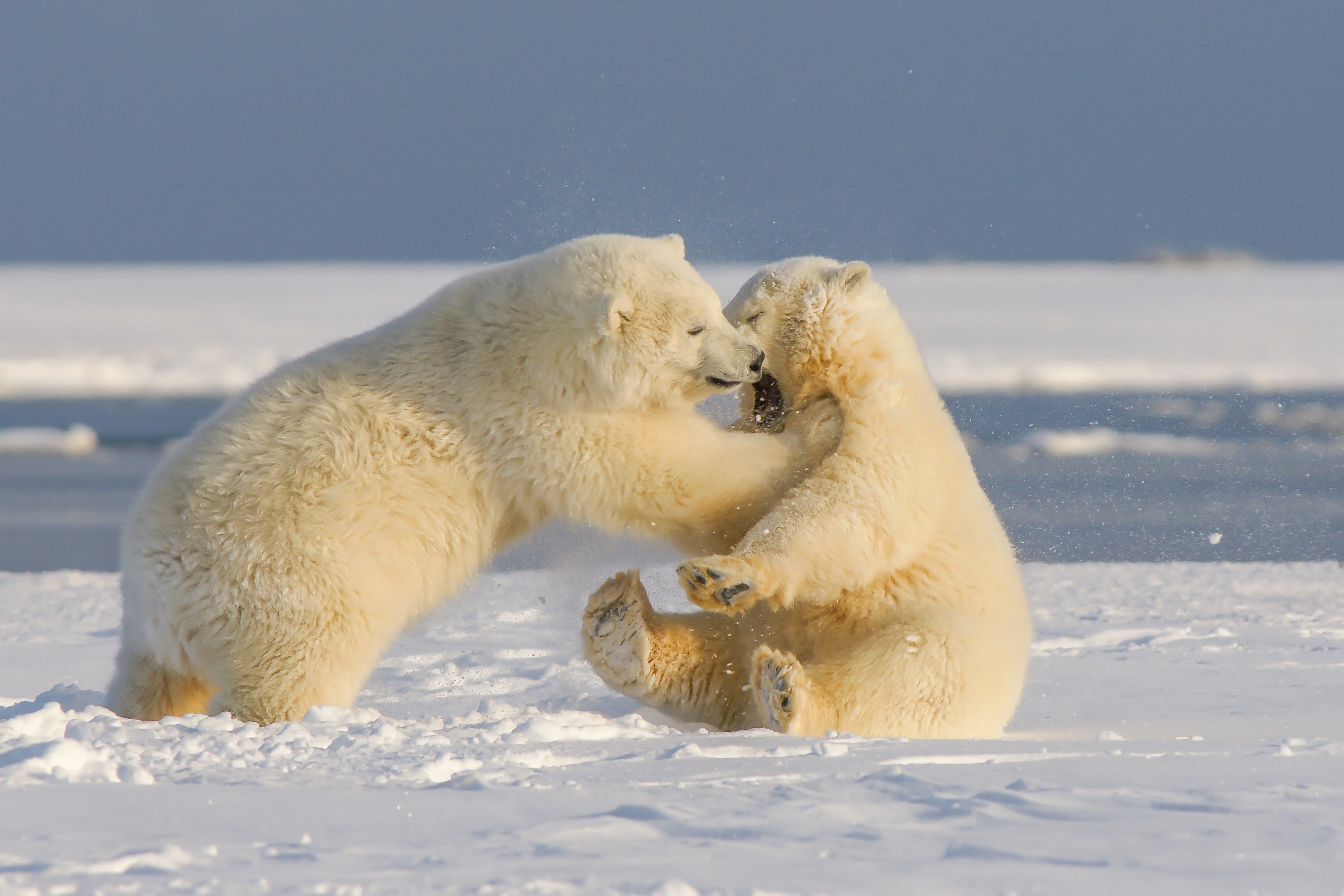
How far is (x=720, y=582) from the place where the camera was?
2.78 meters

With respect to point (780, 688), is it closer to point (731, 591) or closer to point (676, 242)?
point (731, 591)

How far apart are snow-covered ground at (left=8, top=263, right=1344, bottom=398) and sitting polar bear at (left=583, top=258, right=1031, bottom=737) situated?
922 centimetres

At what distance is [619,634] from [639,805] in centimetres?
121

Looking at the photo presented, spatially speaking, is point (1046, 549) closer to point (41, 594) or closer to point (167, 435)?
point (41, 594)

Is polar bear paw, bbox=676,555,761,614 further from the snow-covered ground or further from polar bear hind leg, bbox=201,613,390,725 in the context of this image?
the snow-covered ground

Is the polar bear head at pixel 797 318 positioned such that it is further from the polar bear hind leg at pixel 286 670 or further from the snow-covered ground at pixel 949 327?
the snow-covered ground at pixel 949 327

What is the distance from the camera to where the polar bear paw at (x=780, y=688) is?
288 centimetres

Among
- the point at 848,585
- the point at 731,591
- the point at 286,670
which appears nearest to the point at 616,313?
the point at 731,591

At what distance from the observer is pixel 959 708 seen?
3.02 meters

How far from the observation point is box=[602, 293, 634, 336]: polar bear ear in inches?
119

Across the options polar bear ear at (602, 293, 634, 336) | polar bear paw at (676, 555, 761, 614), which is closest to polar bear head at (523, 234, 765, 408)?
polar bear ear at (602, 293, 634, 336)

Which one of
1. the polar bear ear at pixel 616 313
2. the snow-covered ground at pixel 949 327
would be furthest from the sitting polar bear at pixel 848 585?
the snow-covered ground at pixel 949 327

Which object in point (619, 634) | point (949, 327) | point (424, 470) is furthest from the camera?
point (949, 327)

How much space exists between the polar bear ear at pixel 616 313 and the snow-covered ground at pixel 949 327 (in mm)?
9480
